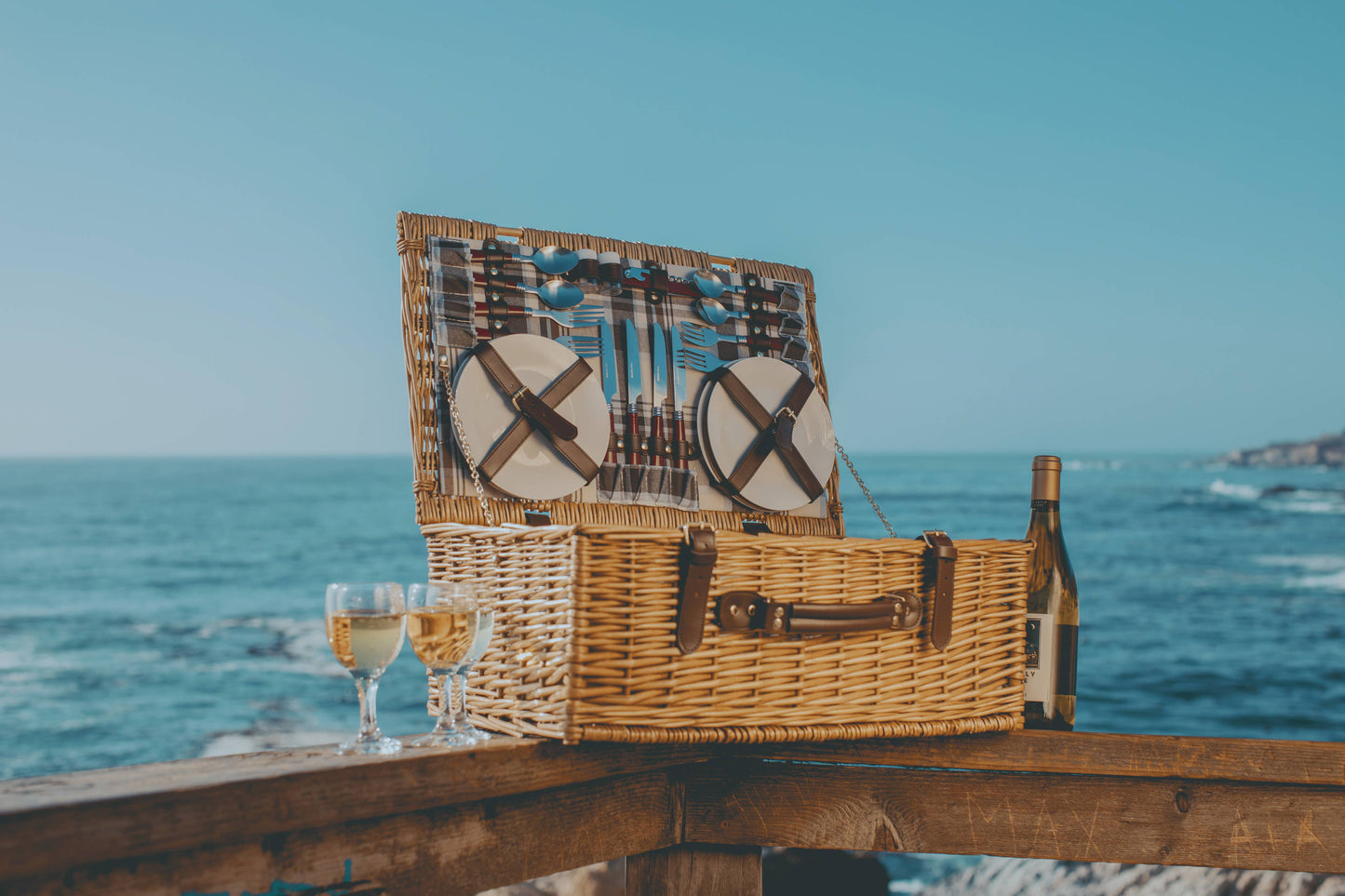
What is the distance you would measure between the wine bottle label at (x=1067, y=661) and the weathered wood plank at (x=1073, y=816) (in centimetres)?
12

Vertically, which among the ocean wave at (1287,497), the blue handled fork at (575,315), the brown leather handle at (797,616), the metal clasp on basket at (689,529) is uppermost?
the blue handled fork at (575,315)

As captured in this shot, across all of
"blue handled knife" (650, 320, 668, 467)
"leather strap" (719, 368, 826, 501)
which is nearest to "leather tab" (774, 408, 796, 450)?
"leather strap" (719, 368, 826, 501)

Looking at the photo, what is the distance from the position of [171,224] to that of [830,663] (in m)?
27.9

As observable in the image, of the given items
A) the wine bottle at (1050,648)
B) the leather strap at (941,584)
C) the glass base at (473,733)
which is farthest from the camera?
the wine bottle at (1050,648)

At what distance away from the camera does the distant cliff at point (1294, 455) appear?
3518 cm

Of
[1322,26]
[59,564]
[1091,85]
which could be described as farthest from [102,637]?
[1322,26]

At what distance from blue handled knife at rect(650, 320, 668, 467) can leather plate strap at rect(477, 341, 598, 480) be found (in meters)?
0.15

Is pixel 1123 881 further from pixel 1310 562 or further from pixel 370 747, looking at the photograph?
pixel 1310 562

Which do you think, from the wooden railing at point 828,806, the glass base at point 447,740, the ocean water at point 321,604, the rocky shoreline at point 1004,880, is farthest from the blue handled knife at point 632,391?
the ocean water at point 321,604

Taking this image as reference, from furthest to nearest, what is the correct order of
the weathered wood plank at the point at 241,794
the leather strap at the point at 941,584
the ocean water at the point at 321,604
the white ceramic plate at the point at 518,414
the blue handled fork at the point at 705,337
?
1. the ocean water at the point at 321,604
2. the blue handled fork at the point at 705,337
3. the white ceramic plate at the point at 518,414
4. the leather strap at the point at 941,584
5. the weathered wood plank at the point at 241,794

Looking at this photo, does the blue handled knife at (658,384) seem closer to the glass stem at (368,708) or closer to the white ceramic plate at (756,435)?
the white ceramic plate at (756,435)

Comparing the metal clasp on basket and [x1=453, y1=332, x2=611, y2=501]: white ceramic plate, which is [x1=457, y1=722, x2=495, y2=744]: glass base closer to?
the metal clasp on basket

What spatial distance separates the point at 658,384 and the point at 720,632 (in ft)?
2.21

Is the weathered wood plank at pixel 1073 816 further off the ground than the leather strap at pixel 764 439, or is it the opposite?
the leather strap at pixel 764 439
